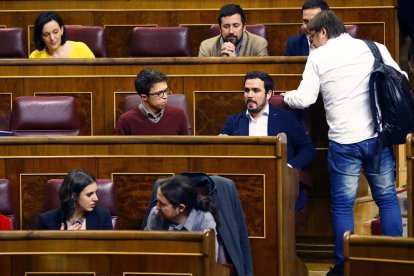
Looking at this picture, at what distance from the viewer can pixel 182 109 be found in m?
3.32

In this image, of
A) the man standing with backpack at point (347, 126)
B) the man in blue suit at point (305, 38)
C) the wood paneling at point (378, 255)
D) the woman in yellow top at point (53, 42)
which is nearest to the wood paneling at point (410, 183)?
the man standing with backpack at point (347, 126)

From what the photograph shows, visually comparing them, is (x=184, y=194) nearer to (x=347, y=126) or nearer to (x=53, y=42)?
(x=347, y=126)

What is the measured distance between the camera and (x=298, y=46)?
3.62 meters

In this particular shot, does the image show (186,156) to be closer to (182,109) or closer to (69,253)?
(182,109)

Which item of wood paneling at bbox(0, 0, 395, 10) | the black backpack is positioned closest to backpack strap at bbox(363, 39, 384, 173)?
the black backpack

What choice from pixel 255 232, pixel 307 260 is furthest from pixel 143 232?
pixel 307 260

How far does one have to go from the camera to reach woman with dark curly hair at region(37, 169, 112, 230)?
2.78m

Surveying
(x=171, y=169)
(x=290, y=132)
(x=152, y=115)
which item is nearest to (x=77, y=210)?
(x=171, y=169)

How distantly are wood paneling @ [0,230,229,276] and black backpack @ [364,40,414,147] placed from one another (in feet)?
2.44

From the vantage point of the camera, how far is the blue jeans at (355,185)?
119 inches

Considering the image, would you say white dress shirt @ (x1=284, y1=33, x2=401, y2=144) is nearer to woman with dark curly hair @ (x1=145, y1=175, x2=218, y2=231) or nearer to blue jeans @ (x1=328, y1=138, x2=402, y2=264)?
blue jeans @ (x1=328, y1=138, x2=402, y2=264)

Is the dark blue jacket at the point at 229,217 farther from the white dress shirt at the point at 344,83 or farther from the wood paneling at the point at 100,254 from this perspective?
the white dress shirt at the point at 344,83

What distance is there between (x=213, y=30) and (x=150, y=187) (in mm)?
1073

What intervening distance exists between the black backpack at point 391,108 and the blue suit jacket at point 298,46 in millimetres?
577
